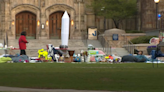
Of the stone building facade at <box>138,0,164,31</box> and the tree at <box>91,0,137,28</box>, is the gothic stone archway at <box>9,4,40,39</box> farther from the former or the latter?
the stone building facade at <box>138,0,164,31</box>

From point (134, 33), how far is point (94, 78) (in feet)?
100

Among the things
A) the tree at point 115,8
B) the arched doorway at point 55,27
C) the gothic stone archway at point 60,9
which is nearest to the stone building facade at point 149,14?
the tree at point 115,8

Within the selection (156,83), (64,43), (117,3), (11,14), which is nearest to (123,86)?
(156,83)

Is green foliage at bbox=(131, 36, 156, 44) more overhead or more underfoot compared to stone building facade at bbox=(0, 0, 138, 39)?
more underfoot

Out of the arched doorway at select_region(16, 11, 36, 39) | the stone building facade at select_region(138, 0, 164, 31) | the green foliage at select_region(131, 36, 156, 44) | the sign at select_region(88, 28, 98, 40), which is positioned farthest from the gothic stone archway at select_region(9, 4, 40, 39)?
the green foliage at select_region(131, 36, 156, 44)

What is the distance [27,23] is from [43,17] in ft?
8.24

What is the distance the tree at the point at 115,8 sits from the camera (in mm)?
45500

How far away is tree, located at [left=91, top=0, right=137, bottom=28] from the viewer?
45.5 m

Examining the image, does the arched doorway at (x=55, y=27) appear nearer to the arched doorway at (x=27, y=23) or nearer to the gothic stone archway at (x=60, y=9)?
the gothic stone archway at (x=60, y=9)

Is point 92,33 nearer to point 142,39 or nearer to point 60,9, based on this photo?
point 60,9

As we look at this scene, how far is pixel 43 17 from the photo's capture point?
48781 mm

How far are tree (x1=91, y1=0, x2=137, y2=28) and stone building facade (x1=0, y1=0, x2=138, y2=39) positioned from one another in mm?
2455

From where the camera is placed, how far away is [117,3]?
46219 millimetres

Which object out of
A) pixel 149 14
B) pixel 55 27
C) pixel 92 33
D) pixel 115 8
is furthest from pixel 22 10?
pixel 149 14
